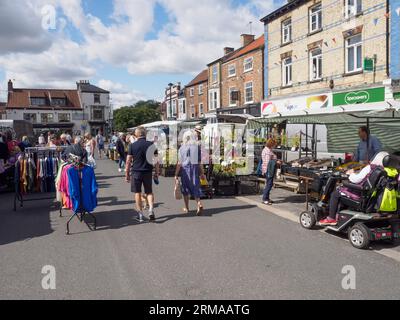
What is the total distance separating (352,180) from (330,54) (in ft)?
49.9

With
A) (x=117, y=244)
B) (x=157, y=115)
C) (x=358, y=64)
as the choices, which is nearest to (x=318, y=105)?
(x=358, y=64)

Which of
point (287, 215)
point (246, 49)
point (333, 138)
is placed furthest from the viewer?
point (246, 49)

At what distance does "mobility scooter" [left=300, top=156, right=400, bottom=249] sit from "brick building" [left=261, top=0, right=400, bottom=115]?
7.90 metres

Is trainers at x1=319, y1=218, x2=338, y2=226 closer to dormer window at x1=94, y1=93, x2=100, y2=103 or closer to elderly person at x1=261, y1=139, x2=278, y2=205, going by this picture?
elderly person at x1=261, y1=139, x2=278, y2=205

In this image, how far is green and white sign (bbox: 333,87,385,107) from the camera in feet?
53.8

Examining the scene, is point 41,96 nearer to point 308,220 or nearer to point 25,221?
point 25,221

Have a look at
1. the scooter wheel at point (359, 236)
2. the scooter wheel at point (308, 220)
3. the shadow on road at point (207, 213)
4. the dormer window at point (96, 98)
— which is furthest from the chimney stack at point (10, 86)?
the scooter wheel at point (359, 236)

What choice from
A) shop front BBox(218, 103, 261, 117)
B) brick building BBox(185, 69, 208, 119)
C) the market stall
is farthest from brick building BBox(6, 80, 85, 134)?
the market stall

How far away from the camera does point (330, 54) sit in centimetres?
1931

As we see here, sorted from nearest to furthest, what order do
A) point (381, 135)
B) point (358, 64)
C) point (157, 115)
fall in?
point (381, 135) < point (358, 64) < point (157, 115)

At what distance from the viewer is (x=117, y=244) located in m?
5.88

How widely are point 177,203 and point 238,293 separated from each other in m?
5.31

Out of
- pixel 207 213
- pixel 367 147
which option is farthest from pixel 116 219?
pixel 367 147

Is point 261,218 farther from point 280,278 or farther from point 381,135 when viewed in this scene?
point 381,135
